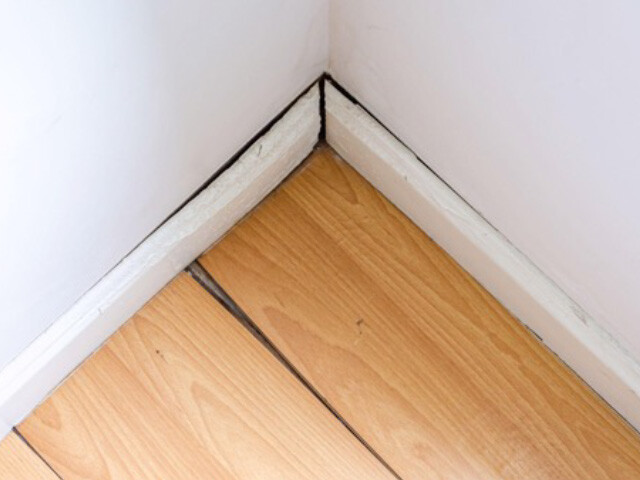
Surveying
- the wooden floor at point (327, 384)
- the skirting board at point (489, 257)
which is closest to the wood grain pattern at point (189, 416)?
the wooden floor at point (327, 384)

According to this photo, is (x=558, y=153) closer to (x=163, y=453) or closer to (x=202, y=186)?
(x=202, y=186)

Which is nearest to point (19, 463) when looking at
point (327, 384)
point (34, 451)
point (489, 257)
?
point (34, 451)

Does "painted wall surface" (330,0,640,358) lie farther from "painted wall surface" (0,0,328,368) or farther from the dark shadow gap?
the dark shadow gap

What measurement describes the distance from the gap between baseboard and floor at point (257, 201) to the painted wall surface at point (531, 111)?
0.6 inches

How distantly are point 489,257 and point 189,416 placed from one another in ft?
0.85

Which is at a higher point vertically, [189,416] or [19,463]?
[189,416]

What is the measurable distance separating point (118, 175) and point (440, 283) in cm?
30

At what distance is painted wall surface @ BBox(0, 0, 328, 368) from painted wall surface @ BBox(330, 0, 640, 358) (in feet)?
0.21

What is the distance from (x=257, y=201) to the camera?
872mm

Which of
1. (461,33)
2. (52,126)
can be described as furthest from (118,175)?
(461,33)

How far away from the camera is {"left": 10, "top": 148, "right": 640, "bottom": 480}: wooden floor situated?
0.82 meters

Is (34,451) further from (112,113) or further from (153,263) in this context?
(112,113)

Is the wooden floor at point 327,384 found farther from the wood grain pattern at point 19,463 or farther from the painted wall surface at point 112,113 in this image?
the painted wall surface at point 112,113

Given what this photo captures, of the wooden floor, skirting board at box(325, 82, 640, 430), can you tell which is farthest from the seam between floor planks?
skirting board at box(325, 82, 640, 430)
